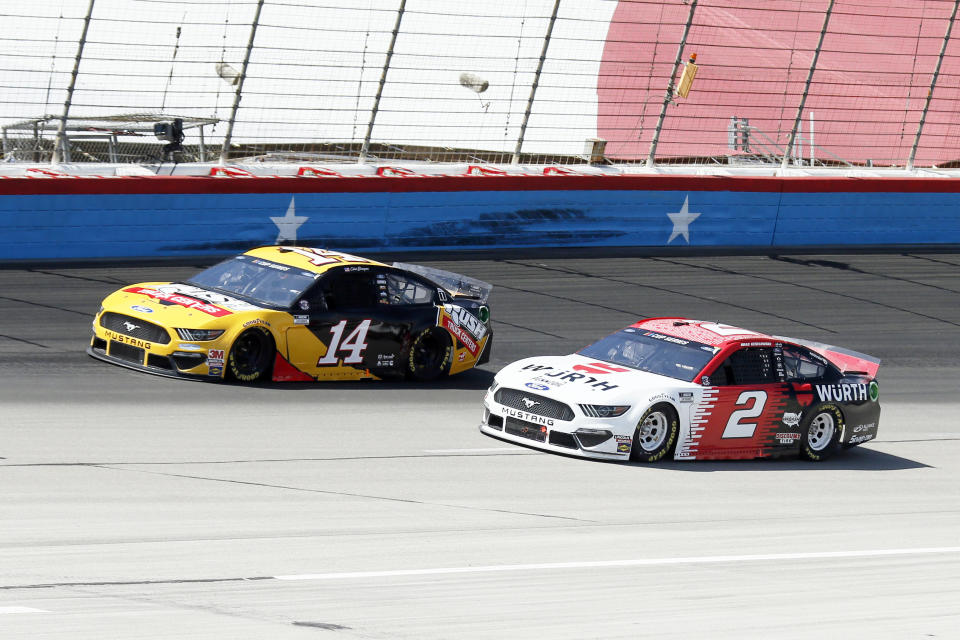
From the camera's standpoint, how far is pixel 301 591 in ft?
24.3

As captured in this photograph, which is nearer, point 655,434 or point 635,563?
point 635,563

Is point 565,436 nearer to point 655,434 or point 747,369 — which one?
point 655,434

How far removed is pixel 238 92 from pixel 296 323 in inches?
247

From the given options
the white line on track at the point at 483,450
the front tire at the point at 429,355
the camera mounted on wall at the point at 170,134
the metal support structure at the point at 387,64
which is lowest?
the white line on track at the point at 483,450

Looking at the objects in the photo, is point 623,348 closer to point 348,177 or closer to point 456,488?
point 456,488

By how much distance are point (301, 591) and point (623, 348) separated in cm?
598

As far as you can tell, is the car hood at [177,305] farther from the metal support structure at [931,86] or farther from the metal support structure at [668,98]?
the metal support structure at [931,86]

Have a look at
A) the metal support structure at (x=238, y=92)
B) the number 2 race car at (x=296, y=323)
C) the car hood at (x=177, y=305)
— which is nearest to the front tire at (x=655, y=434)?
the number 2 race car at (x=296, y=323)

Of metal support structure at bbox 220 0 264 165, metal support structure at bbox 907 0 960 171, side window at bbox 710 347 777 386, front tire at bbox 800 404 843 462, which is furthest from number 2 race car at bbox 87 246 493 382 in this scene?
metal support structure at bbox 907 0 960 171

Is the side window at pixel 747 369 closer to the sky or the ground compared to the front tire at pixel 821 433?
closer to the sky

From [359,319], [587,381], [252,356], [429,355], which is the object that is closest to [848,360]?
[587,381]

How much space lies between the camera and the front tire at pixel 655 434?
11.8 metres

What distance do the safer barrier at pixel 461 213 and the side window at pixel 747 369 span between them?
793cm

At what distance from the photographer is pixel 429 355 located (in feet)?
48.2
